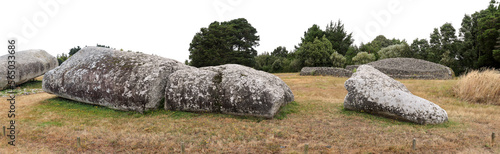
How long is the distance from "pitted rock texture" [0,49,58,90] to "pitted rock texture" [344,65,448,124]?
2112 cm

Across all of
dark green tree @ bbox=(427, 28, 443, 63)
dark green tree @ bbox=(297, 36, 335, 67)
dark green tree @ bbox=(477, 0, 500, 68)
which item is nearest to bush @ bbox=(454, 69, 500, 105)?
dark green tree @ bbox=(477, 0, 500, 68)

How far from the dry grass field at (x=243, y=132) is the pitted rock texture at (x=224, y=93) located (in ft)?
1.06

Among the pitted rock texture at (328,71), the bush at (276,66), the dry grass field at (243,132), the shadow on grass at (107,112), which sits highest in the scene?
the bush at (276,66)

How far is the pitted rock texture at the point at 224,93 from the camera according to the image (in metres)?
8.29

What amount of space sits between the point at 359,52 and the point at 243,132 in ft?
136

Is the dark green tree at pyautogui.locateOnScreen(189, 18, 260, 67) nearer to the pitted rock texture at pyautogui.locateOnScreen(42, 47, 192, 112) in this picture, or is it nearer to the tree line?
the tree line

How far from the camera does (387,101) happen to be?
8.53 meters

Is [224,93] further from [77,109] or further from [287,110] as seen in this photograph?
[77,109]

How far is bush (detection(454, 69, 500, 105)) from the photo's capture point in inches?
456

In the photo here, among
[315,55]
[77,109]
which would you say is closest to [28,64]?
[77,109]

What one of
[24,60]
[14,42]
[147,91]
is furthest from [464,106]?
[24,60]

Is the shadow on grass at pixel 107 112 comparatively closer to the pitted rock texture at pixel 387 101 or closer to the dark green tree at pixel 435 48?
the pitted rock texture at pixel 387 101

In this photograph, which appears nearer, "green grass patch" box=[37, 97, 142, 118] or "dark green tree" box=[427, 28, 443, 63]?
"green grass patch" box=[37, 97, 142, 118]

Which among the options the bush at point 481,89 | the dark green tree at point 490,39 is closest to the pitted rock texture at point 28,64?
the bush at point 481,89
